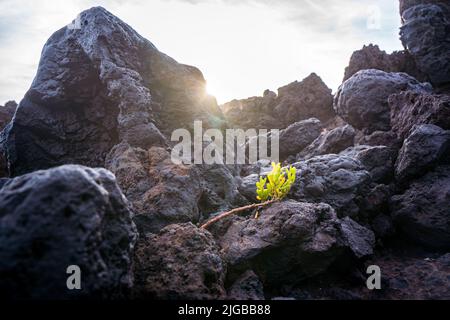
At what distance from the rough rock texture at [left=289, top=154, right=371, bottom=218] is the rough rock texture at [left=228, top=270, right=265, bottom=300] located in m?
2.54

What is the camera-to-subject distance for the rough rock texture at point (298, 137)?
12869 mm

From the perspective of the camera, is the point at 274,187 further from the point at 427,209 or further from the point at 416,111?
the point at 416,111

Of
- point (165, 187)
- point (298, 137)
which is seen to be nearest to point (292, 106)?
point (298, 137)

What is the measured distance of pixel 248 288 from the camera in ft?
13.7

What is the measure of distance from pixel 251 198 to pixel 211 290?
324 centimetres

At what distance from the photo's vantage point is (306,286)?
467 cm

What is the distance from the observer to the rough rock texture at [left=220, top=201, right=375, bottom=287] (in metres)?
4.55

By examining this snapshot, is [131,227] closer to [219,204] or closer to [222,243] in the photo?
[222,243]

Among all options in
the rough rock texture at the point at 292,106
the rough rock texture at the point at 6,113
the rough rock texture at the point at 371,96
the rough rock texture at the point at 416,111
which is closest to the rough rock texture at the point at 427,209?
the rough rock texture at the point at 416,111

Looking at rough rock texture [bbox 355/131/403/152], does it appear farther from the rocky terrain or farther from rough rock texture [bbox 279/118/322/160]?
rough rock texture [bbox 279/118/322/160]

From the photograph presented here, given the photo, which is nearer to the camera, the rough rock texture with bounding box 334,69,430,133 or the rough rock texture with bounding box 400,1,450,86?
the rough rock texture with bounding box 334,69,430,133

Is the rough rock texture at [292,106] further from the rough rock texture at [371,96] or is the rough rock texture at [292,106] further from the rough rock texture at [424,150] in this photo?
the rough rock texture at [424,150]

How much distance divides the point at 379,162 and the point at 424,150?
1302 mm

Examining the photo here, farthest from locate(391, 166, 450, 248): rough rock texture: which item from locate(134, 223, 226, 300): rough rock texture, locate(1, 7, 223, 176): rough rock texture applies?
locate(1, 7, 223, 176): rough rock texture
